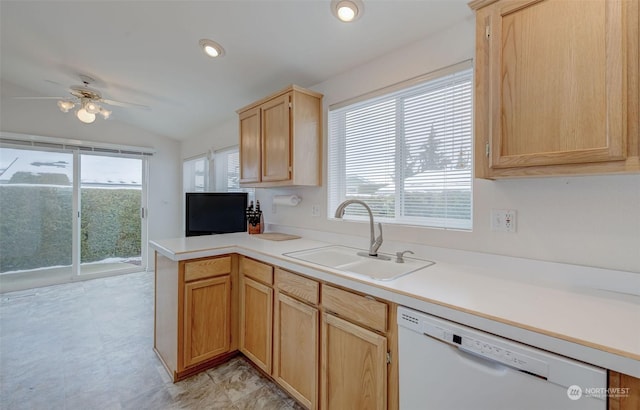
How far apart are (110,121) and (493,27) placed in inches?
209

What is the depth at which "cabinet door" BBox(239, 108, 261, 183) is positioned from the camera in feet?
8.45

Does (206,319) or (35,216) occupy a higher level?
(35,216)

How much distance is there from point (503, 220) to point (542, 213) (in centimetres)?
16

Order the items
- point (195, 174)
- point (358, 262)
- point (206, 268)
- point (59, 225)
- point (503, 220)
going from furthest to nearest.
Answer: point (195, 174)
point (59, 225)
point (206, 268)
point (358, 262)
point (503, 220)

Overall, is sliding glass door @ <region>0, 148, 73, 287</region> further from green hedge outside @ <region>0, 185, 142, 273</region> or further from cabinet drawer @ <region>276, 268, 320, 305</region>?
cabinet drawer @ <region>276, 268, 320, 305</region>

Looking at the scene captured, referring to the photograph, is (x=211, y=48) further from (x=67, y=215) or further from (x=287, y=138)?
(x=67, y=215)

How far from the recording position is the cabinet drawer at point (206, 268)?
1.90m

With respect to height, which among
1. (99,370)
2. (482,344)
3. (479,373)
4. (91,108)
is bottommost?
(99,370)

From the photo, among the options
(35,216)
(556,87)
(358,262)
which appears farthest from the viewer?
(35,216)

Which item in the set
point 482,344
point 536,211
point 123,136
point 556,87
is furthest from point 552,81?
point 123,136

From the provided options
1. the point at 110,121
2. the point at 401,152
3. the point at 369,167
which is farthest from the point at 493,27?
the point at 110,121

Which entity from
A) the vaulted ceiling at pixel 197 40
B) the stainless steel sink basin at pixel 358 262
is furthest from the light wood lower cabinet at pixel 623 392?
the vaulted ceiling at pixel 197 40

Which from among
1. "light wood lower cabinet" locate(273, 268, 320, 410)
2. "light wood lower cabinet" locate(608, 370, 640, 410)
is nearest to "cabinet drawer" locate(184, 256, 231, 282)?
"light wood lower cabinet" locate(273, 268, 320, 410)

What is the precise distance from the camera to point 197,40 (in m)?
2.18
